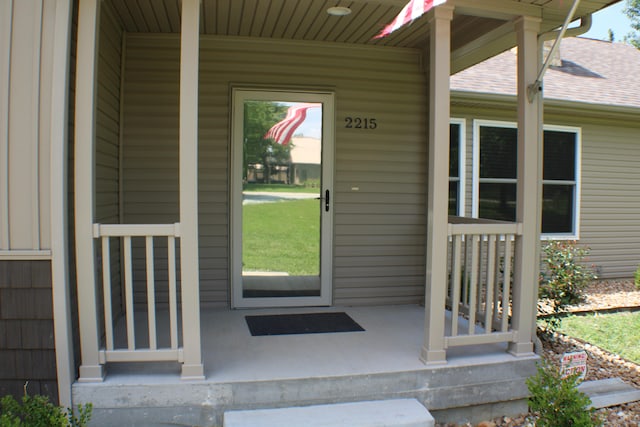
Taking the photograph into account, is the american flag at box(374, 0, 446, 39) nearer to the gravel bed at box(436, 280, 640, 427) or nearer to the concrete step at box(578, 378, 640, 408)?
the gravel bed at box(436, 280, 640, 427)

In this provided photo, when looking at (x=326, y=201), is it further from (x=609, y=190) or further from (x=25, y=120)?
(x=609, y=190)

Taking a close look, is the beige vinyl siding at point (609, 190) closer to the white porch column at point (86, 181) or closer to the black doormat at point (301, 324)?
the black doormat at point (301, 324)

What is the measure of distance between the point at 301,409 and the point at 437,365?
842 mm

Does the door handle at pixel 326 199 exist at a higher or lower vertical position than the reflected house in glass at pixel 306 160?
lower

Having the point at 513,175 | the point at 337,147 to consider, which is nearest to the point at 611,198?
the point at 513,175


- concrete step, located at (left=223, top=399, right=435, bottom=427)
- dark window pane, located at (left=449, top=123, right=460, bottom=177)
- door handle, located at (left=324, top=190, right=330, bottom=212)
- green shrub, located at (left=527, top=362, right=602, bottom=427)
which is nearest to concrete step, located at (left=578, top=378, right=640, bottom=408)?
green shrub, located at (left=527, top=362, right=602, bottom=427)

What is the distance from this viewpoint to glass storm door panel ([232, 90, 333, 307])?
4.27 m

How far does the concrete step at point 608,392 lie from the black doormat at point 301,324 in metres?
1.60

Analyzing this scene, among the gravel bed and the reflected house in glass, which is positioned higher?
the reflected house in glass

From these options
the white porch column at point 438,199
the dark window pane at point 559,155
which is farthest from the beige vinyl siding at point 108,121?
the dark window pane at point 559,155

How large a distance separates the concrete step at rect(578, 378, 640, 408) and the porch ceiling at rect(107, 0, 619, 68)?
2474 millimetres

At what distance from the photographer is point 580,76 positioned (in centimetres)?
796

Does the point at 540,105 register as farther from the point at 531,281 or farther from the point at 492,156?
the point at 492,156

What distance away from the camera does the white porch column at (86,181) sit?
258 cm
